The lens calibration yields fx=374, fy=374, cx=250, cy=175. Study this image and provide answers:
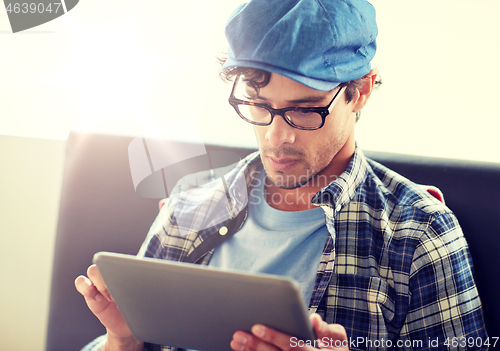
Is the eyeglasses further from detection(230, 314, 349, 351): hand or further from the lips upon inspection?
detection(230, 314, 349, 351): hand

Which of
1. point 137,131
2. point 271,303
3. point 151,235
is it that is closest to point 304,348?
point 271,303

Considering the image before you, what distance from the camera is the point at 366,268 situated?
0.91m

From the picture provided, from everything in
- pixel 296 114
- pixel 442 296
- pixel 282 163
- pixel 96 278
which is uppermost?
pixel 296 114

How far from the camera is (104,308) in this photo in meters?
0.86

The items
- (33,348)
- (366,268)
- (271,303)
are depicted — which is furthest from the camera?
(33,348)

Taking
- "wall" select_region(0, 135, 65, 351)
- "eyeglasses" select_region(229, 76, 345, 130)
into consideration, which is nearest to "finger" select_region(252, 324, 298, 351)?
"eyeglasses" select_region(229, 76, 345, 130)

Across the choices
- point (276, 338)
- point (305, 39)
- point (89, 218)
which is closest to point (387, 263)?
point (276, 338)

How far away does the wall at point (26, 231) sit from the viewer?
5.14 feet

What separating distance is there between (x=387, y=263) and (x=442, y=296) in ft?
0.44

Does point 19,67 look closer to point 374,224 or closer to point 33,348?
point 33,348

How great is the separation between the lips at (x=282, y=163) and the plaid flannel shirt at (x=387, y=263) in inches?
4.2

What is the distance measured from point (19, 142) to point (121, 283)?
1.20 m

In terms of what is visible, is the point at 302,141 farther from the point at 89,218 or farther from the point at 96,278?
the point at 89,218

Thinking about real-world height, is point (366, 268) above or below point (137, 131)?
below
